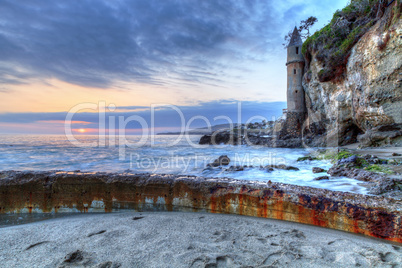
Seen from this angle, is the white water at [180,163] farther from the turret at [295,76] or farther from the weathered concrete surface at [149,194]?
the turret at [295,76]

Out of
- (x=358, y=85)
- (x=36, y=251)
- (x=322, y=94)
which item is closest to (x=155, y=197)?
(x=36, y=251)

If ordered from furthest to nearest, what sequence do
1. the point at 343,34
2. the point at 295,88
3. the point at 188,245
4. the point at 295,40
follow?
the point at 295,40, the point at 295,88, the point at 343,34, the point at 188,245

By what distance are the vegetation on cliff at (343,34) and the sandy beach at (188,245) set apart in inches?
494

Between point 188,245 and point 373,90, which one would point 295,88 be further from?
point 188,245

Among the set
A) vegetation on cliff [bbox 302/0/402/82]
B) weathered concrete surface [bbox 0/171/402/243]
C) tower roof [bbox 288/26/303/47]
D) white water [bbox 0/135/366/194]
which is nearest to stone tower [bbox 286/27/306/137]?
tower roof [bbox 288/26/303/47]

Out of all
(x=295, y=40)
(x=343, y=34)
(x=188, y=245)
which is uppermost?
(x=295, y=40)

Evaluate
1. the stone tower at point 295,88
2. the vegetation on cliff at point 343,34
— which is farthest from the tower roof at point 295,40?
the vegetation on cliff at point 343,34

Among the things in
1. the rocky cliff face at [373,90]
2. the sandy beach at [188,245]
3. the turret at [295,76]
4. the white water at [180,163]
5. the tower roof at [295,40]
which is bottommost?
the white water at [180,163]

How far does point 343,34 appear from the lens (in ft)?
42.8

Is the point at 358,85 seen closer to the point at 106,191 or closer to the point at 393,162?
the point at 393,162

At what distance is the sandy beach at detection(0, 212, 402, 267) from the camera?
144 cm

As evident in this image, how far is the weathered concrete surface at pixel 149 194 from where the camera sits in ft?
7.52

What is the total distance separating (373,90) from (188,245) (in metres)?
11.6

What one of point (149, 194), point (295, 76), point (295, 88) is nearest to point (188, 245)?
point (149, 194)
